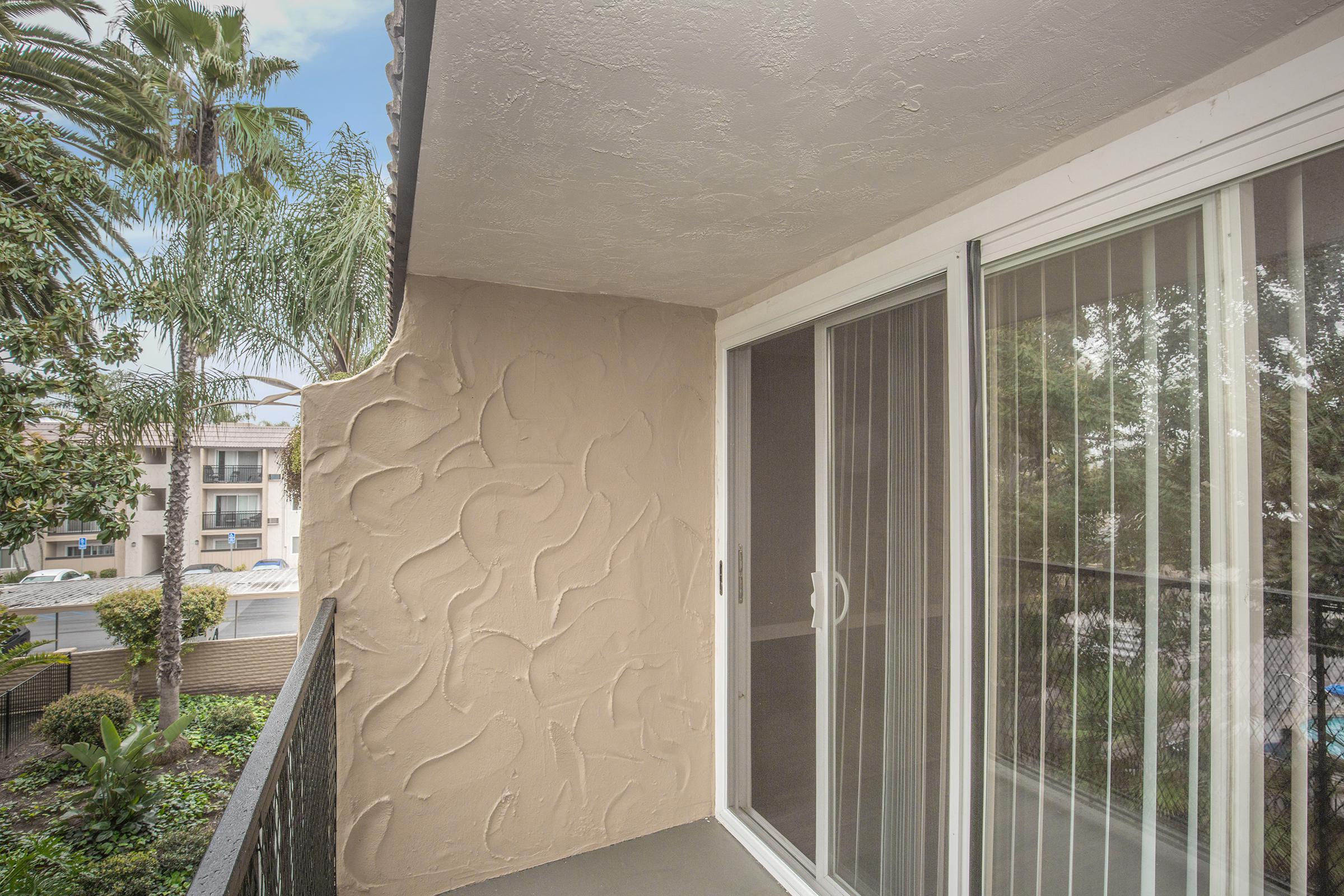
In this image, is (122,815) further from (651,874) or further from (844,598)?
(844,598)

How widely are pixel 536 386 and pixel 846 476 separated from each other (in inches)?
50.5

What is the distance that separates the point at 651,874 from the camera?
2518mm

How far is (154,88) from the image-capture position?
30.4 ft

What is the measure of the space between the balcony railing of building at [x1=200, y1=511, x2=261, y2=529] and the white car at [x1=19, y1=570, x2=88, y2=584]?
186 inches

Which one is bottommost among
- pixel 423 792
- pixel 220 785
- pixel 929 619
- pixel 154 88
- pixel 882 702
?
pixel 220 785

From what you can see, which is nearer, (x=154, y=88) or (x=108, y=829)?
(x=108, y=829)

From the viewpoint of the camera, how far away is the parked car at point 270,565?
24.1 meters

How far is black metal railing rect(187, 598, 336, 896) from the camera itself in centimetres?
77

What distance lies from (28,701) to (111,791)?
423 centimetres

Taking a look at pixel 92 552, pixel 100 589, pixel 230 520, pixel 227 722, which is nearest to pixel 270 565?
pixel 230 520

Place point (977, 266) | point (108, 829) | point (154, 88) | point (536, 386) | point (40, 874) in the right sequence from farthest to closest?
point (154, 88), point (108, 829), point (40, 874), point (536, 386), point (977, 266)

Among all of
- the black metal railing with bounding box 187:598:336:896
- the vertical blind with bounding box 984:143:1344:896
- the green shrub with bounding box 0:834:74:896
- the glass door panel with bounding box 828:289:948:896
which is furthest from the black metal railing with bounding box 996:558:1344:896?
the green shrub with bounding box 0:834:74:896

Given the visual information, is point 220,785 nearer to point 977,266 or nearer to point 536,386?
point 536,386

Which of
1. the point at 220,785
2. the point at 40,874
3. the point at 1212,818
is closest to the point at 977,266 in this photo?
the point at 1212,818
